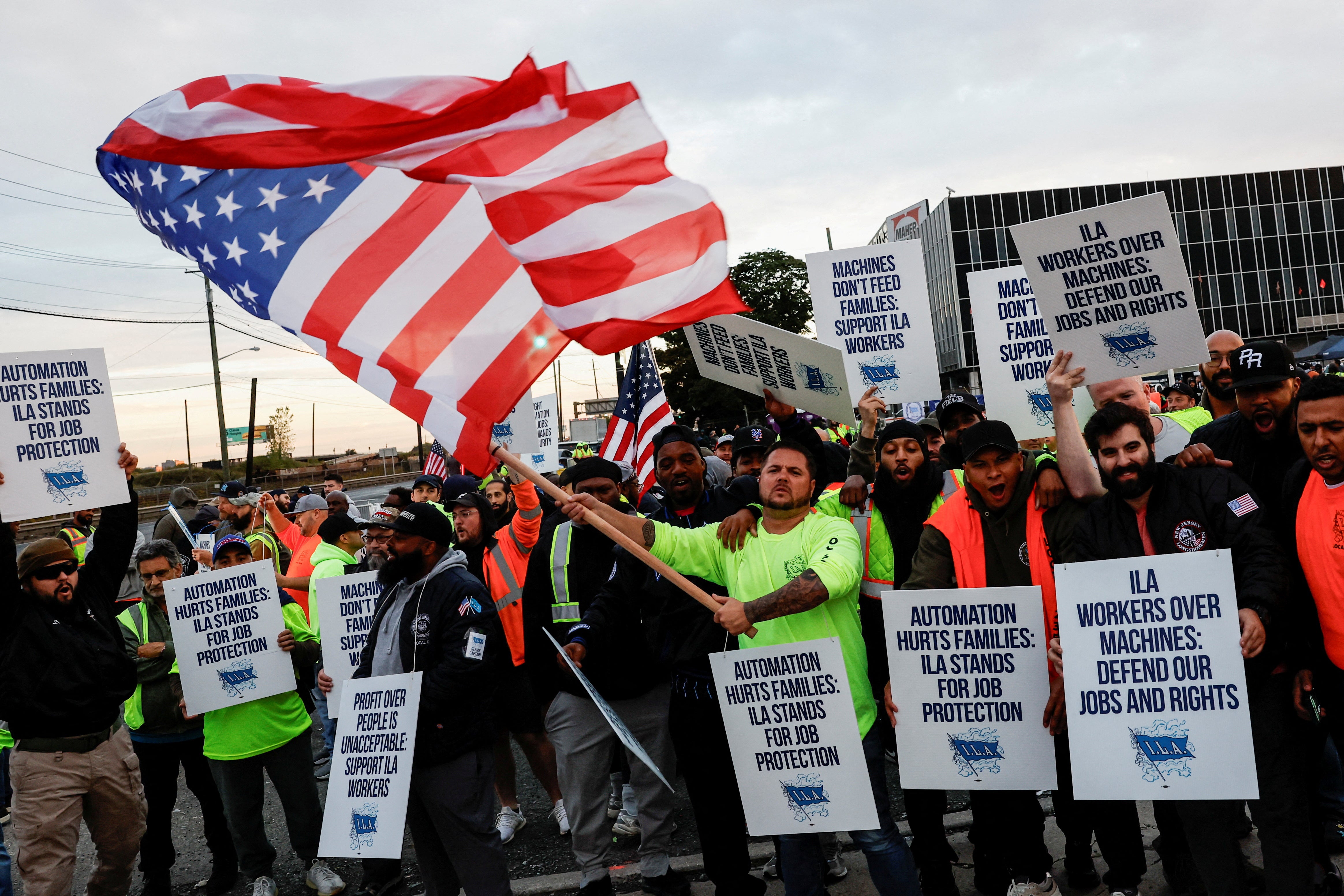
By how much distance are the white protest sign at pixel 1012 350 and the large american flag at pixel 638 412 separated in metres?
3.57

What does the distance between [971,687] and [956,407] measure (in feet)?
9.02

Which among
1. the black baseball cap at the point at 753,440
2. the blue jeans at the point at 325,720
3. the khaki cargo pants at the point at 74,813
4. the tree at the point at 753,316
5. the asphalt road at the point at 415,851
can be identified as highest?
the tree at the point at 753,316

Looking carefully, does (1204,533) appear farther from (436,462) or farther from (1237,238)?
(1237,238)

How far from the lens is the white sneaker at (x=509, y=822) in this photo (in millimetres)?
6039

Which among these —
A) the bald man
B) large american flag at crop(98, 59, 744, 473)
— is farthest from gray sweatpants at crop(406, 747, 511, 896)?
the bald man

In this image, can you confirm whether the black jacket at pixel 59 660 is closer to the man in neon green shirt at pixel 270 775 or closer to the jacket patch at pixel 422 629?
the man in neon green shirt at pixel 270 775

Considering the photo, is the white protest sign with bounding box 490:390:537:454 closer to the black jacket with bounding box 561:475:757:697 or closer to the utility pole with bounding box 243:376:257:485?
the black jacket with bounding box 561:475:757:697

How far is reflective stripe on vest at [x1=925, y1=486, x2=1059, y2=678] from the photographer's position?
412cm

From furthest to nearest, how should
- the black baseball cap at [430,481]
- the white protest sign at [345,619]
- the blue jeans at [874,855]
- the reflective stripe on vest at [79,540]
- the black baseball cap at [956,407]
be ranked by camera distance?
Answer: the black baseball cap at [430,481] → the reflective stripe on vest at [79,540] → the black baseball cap at [956,407] → the white protest sign at [345,619] → the blue jeans at [874,855]

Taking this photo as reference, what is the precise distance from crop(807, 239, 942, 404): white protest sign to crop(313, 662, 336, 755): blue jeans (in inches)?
182

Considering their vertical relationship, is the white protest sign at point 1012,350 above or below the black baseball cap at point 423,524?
above

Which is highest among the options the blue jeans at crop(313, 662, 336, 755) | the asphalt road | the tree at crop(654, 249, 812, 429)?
the tree at crop(654, 249, 812, 429)

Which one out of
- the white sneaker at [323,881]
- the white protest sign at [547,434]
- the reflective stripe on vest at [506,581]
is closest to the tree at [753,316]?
the white protest sign at [547,434]

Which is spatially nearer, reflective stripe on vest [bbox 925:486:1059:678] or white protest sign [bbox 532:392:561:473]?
reflective stripe on vest [bbox 925:486:1059:678]
